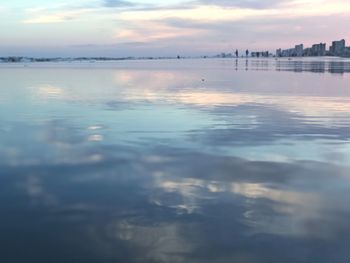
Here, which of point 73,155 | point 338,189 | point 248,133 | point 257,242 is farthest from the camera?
point 248,133

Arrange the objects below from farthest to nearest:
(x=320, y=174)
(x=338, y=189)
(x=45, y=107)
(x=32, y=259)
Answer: (x=45, y=107) → (x=320, y=174) → (x=338, y=189) → (x=32, y=259)

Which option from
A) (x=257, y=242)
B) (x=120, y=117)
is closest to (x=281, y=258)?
(x=257, y=242)

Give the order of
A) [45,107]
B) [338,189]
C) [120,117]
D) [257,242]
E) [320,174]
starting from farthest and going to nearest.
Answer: [45,107] → [120,117] → [320,174] → [338,189] → [257,242]

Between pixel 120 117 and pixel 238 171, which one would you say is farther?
pixel 120 117

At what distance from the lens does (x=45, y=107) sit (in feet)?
80.8

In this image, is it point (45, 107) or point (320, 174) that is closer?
point (320, 174)

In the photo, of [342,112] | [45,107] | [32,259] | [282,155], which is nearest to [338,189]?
[282,155]

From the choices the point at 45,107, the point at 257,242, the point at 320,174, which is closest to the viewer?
the point at 257,242

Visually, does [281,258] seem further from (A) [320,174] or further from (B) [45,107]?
(B) [45,107]

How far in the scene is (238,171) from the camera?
11.4 m

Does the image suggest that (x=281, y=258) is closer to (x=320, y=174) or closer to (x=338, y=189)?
(x=338, y=189)

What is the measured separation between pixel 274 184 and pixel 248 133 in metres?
6.42

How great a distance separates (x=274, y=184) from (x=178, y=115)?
37.7ft

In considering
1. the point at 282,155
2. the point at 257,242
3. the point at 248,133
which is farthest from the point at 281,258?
the point at 248,133
